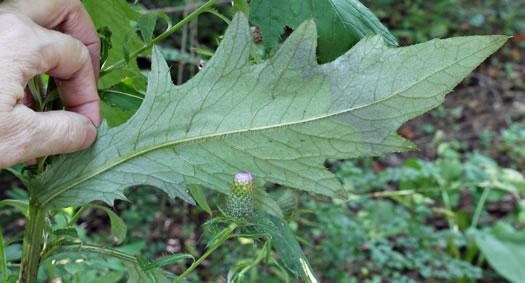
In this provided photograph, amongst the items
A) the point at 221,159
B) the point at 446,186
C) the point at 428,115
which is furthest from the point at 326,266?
the point at 428,115

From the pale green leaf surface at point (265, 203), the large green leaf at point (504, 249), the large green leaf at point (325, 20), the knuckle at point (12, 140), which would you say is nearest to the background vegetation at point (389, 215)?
the large green leaf at point (504, 249)

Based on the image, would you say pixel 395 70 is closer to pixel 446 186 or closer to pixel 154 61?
pixel 154 61

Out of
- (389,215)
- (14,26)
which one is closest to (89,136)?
(14,26)

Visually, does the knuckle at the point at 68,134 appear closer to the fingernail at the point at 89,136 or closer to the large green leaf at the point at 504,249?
the fingernail at the point at 89,136

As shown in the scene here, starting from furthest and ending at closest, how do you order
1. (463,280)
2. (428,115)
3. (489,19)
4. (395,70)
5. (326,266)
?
(489,19)
(428,115)
(463,280)
(326,266)
(395,70)

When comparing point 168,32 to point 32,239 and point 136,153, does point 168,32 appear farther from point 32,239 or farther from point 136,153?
point 32,239
